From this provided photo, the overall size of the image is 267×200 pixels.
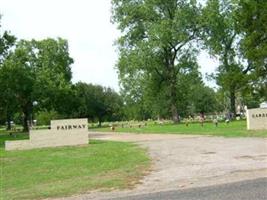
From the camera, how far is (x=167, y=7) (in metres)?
61.8

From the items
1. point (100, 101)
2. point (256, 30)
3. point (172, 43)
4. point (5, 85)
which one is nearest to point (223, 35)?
point (172, 43)

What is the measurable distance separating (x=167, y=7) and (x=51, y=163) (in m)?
44.6

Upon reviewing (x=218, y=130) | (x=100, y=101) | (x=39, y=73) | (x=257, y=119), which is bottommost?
(x=218, y=130)

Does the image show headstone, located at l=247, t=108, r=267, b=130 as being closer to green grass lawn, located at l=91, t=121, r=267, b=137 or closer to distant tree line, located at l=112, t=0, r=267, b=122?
green grass lawn, located at l=91, t=121, r=267, b=137

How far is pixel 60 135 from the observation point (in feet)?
98.5

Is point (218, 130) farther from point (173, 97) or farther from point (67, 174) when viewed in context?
point (173, 97)

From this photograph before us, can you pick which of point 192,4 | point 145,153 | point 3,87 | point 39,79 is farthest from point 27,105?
point 145,153

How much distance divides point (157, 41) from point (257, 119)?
24593 millimetres

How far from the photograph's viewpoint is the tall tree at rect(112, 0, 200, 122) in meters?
58.6

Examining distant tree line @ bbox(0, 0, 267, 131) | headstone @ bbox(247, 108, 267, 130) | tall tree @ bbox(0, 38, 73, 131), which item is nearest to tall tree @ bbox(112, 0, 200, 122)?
distant tree line @ bbox(0, 0, 267, 131)

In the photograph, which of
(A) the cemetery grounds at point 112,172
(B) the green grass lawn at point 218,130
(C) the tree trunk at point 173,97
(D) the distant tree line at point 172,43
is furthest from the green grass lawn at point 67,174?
(C) the tree trunk at point 173,97

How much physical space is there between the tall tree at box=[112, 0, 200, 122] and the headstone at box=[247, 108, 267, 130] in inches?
940

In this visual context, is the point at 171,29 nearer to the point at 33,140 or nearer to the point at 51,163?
the point at 33,140

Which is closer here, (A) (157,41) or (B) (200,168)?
(B) (200,168)
